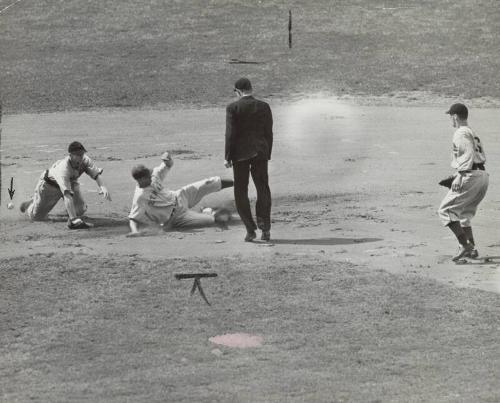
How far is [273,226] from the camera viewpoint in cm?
1645

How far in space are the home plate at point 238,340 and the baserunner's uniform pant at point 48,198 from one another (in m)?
6.42

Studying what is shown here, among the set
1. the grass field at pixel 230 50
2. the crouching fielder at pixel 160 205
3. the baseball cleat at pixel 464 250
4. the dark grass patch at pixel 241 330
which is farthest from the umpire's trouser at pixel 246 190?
the grass field at pixel 230 50

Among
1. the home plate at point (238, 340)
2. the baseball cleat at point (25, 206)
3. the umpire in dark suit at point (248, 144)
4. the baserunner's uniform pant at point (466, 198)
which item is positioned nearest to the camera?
the home plate at point (238, 340)

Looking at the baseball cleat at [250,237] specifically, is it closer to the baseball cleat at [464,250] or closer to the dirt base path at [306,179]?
the dirt base path at [306,179]

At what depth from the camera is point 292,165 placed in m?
21.2

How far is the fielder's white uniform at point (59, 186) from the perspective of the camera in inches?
675

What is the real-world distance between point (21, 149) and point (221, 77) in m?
7.92

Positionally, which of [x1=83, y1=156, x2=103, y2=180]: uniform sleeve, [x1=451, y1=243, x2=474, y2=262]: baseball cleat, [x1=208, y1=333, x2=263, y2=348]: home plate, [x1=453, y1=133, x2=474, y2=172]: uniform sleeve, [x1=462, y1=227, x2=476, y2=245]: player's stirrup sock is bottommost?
[x1=208, y1=333, x2=263, y2=348]: home plate

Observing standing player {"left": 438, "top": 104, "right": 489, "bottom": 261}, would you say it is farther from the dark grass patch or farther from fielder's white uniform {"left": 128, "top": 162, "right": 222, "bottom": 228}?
fielder's white uniform {"left": 128, "top": 162, "right": 222, "bottom": 228}

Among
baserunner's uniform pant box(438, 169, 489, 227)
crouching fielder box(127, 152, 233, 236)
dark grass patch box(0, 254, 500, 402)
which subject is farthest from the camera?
crouching fielder box(127, 152, 233, 236)

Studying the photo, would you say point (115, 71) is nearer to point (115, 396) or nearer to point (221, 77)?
point (221, 77)

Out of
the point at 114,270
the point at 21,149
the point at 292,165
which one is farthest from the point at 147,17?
the point at 114,270

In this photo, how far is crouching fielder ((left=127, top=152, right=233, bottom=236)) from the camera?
16.0m

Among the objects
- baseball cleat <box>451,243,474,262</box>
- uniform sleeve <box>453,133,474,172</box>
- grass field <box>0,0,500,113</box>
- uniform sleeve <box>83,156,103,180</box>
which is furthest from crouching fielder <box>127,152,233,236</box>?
grass field <box>0,0,500,113</box>
